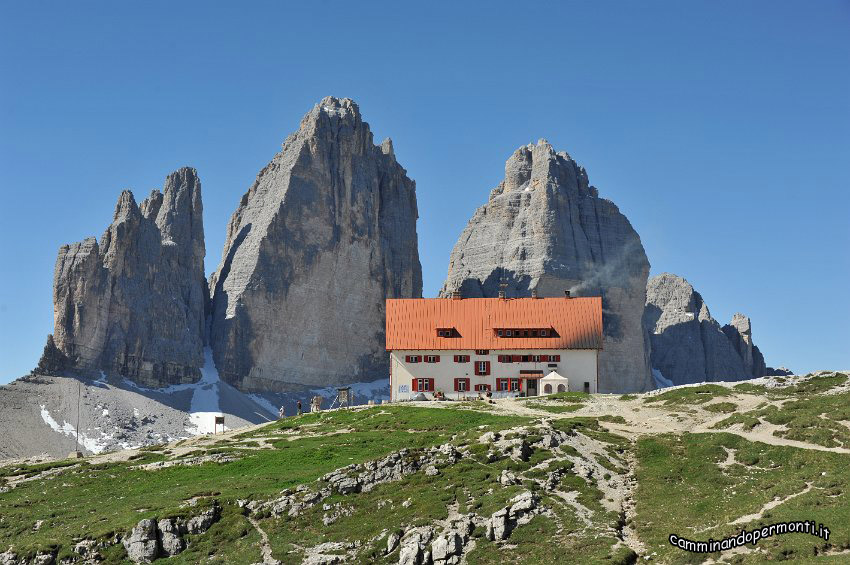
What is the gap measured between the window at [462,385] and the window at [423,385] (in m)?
2.34

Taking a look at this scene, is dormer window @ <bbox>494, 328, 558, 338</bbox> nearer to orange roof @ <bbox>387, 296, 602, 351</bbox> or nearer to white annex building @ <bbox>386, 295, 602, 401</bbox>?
white annex building @ <bbox>386, 295, 602, 401</bbox>

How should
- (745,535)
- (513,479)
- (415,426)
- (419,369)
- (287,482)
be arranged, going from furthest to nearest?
(419,369), (415,426), (287,482), (513,479), (745,535)

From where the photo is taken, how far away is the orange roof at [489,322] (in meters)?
119

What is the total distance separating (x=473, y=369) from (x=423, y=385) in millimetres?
4880

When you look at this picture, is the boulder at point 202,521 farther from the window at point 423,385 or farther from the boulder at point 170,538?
the window at point 423,385

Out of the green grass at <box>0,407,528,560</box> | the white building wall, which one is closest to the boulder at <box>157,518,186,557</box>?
the green grass at <box>0,407,528,560</box>

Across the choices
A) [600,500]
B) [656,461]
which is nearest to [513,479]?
[600,500]

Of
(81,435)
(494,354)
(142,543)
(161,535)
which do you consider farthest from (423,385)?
(81,435)

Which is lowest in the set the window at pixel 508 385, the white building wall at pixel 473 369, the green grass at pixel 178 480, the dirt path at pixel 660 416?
the green grass at pixel 178 480

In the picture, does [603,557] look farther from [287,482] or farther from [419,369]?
[419,369]

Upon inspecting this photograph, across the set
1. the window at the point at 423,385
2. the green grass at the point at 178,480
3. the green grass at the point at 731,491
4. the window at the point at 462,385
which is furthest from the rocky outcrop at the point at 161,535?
the window at the point at 462,385

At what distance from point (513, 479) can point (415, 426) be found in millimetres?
24064

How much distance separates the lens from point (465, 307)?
125 metres

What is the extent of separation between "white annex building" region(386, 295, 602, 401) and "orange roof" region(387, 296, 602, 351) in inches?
3.7
